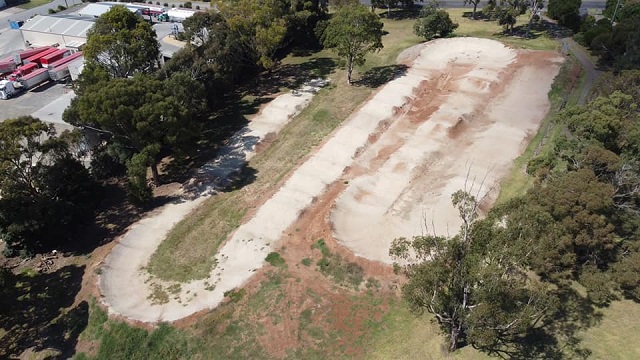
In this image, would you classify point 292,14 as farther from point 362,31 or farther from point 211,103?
point 211,103

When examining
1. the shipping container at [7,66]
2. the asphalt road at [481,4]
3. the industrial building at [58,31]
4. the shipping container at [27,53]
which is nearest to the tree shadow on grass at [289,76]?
the industrial building at [58,31]

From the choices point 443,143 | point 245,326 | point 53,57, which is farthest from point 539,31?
point 53,57

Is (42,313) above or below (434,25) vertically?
below

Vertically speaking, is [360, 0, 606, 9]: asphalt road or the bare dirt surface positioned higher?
[360, 0, 606, 9]: asphalt road

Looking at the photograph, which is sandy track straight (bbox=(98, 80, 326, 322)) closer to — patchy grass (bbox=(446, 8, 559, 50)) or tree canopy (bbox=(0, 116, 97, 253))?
tree canopy (bbox=(0, 116, 97, 253))

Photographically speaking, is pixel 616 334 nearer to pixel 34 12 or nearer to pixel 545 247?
pixel 545 247

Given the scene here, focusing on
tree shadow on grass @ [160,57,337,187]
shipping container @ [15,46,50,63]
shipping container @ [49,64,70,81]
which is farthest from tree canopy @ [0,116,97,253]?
shipping container @ [15,46,50,63]
